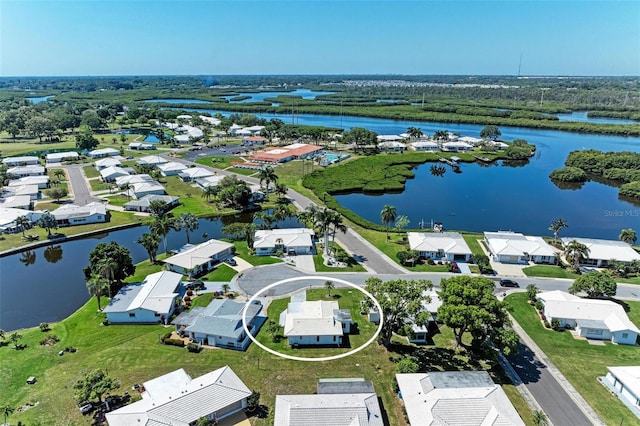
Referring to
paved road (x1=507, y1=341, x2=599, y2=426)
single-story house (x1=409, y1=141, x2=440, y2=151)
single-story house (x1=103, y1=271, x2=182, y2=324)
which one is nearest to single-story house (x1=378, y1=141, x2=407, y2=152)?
single-story house (x1=409, y1=141, x2=440, y2=151)

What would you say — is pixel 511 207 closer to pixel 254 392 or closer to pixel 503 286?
pixel 503 286

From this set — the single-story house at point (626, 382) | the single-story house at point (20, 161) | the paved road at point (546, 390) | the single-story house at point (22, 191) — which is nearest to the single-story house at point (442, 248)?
the paved road at point (546, 390)

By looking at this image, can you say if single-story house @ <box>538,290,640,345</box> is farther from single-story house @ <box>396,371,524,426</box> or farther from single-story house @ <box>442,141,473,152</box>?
Result: single-story house @ <box>442,141,473,152</box>

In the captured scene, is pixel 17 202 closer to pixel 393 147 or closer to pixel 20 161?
pixel 20 161

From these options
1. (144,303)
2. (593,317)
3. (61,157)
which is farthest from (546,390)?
(61,157)

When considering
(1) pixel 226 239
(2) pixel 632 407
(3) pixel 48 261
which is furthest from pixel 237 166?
(2) pixel 632 407

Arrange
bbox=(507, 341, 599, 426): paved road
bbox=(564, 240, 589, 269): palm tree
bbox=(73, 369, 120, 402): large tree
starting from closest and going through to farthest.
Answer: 1. bbox=(73, 369, 120, 402): large tree
2. bbox=(507, 341, 599, 426): paved road
3. bbox=(564, 240, 589, 269): palm tree
